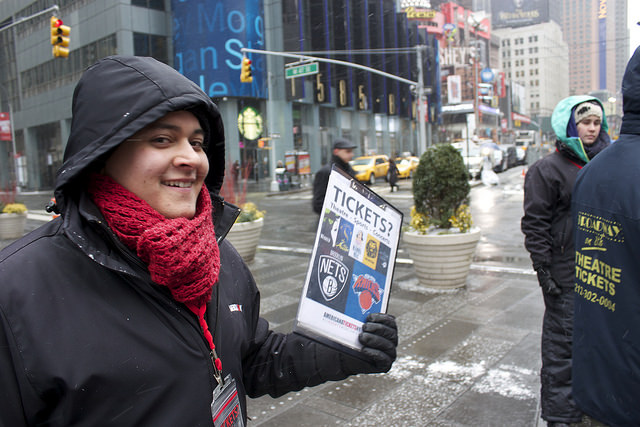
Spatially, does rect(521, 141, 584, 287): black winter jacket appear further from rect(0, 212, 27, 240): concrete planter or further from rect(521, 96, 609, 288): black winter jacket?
rect(0, 212, 27, 240): concrete planter

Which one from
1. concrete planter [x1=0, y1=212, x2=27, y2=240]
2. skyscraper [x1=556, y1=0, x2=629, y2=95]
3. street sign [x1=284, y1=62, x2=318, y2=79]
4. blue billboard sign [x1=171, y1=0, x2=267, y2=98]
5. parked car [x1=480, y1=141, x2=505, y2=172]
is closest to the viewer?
concrete planter [x1=0, y1=212, x2=27, y2=240]

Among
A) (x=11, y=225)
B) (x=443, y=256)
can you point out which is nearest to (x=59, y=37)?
(x=11, y=225)

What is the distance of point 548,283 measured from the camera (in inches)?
130

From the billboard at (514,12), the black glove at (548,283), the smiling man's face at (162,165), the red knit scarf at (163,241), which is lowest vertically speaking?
the black glove at (548,283)

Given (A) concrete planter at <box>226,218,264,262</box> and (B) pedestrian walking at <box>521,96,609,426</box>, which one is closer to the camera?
(B) pedestrian walking at <box>521,96,609,426</box>

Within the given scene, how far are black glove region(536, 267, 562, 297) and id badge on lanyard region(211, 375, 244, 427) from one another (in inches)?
96.5

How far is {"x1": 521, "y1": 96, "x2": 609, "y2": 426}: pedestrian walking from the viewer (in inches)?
126

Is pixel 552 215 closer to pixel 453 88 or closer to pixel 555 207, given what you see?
pixel 555 207

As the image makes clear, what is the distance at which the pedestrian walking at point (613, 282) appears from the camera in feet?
5.97

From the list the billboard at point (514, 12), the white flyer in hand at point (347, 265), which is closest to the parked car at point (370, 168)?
the white flyer in hand at point (347, 265)

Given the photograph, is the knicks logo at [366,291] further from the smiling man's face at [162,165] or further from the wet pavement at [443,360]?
the wet pavement at [443,360]

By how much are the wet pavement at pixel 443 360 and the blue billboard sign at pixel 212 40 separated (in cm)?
2767

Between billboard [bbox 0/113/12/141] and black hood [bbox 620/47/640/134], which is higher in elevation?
billboard [bbox 0/113/12/141]

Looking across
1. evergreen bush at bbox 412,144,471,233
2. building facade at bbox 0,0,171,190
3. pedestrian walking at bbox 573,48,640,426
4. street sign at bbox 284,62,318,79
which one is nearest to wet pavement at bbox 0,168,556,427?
evergreen bush at bbox 412,144,471,233
